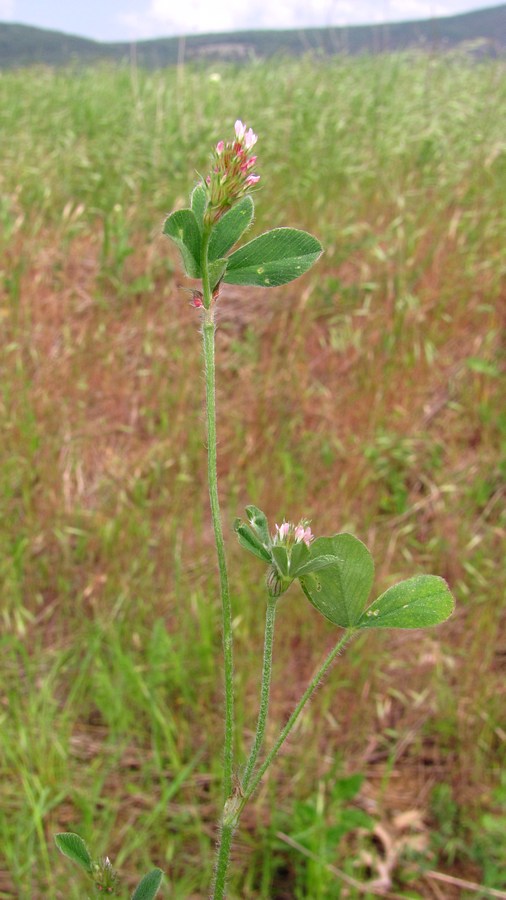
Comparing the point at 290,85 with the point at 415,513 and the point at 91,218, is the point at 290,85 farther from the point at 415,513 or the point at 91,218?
the point at 415,513

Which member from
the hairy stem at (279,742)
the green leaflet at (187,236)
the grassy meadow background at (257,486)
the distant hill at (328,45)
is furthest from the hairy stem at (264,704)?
the distant hill at (328,45)

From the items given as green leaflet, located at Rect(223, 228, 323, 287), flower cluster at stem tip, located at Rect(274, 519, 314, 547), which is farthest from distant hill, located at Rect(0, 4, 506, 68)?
flower cluster at stem tip, located at Rect(274, 519, 314, 547)

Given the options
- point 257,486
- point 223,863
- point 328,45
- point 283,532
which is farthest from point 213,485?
point 328,45

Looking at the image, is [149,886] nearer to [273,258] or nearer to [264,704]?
[264,704]

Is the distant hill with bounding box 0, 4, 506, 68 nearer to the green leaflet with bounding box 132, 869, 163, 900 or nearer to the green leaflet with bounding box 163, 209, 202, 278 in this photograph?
the green leaflet with bounding box 163, 209, 202, 278

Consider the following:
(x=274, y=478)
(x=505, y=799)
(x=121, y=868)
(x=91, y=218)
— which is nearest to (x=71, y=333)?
(x=91, y=218)

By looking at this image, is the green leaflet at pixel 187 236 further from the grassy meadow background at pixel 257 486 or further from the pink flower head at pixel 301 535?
the grassy meadow background at pixel 257 486
